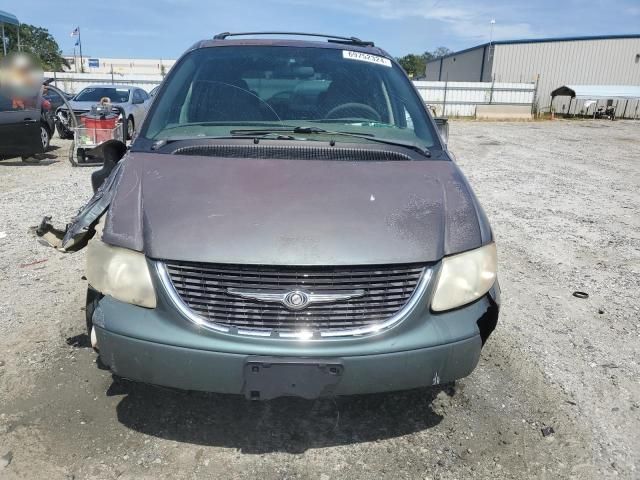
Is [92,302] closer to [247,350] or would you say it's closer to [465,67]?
[247,350]

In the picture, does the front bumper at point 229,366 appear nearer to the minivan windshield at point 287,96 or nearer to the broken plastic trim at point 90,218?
the broken plastic trim at point 90,218

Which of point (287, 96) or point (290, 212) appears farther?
point (287, 96)

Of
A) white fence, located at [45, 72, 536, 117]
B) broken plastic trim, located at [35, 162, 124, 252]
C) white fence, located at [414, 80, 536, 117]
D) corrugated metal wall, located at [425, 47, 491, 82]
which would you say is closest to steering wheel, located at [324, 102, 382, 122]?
broken plastic trim, located at [35, 162, 124, 252]

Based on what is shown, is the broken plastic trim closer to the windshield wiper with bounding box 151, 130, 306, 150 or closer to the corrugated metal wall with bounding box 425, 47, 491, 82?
the windshield wiper with bounding box 151, 130, 306, 150

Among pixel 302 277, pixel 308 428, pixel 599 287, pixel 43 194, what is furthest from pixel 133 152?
pixel 43 194

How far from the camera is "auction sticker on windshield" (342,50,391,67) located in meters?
3.55

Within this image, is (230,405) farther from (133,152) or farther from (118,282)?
(133,152)

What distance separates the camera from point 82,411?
260 centimetres

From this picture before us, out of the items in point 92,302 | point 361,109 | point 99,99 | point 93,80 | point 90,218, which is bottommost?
point 92,302

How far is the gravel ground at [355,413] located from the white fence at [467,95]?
28.0 meters

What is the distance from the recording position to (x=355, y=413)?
105 inches

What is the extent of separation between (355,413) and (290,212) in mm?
1116

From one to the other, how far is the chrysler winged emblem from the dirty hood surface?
0.12 metres

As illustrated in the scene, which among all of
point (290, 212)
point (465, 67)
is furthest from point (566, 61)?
point (290, 212)
